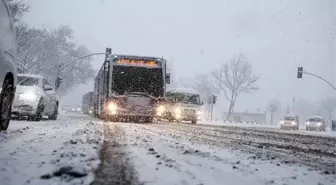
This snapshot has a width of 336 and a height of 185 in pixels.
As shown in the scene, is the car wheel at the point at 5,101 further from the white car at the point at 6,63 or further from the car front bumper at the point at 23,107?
the car front bumper at the point at 23,107

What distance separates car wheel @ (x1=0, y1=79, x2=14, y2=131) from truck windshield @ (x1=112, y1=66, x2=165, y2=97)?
34.4ft

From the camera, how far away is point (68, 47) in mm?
54844

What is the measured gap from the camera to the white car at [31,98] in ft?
41.6

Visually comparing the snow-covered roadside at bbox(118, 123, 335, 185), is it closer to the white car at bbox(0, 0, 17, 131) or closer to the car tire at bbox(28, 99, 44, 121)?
the white car at bbox(0, 0, 17, 131)

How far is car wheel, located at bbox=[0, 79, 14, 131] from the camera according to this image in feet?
22.8

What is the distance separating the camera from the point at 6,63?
21.7 feet

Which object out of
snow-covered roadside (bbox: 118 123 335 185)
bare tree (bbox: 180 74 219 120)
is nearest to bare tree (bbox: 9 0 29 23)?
snow-covered roadside (bbox: 118 123 335 185)

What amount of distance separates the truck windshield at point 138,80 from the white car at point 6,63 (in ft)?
34.8

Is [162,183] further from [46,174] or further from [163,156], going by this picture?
[163,156]

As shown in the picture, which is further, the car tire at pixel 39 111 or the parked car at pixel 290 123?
the parked car at pixel 290 123

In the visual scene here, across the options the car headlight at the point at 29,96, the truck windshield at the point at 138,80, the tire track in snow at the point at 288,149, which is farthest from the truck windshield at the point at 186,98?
the tire track in snow at the point at 288,149

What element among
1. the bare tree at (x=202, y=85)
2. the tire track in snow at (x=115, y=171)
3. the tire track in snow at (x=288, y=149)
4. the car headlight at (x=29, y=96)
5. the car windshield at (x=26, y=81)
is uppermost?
the bare tree at (x=202, y=85)

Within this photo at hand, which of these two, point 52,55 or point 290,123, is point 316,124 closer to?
point 290,123

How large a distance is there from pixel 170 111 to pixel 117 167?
23.4 meters
